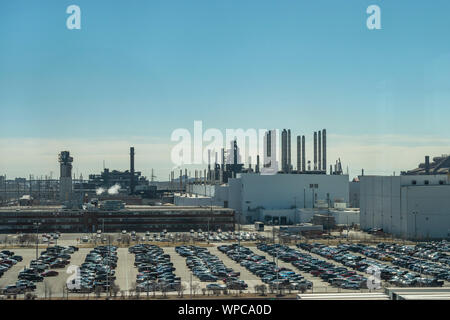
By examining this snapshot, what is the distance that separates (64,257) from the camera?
383 inches

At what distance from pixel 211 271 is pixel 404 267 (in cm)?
345

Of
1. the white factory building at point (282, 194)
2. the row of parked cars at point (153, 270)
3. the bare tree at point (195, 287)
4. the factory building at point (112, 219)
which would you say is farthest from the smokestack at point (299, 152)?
the bare tree at point (195, 287)

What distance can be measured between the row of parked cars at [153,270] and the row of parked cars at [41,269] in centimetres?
129

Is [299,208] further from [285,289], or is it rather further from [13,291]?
[13,291]

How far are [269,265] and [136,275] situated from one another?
224cm

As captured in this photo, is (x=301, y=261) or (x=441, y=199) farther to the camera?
(x=441, y=199)

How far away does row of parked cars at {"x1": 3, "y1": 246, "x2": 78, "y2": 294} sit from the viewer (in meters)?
7.05

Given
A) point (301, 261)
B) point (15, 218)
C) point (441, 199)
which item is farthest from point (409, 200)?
point (15, 218)

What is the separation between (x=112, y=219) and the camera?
1551cm

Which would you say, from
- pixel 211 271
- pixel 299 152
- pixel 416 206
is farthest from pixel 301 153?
pixel 211 271

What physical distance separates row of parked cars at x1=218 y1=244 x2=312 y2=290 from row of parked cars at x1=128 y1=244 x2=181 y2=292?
1.28 m

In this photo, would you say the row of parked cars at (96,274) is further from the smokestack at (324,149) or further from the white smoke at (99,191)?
the white smoke at (99,191)

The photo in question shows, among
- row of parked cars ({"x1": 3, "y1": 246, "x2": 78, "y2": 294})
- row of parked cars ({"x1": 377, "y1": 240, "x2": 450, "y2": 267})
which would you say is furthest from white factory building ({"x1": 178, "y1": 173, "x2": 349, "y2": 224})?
row of parked cars ({"x1": 3, "y1": 246, "x2": 78, "y2": 294})
